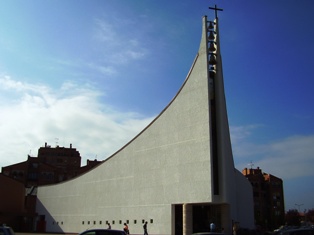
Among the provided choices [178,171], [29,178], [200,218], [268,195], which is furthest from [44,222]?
[268,195]

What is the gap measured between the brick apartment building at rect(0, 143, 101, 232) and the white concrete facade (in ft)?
43.0

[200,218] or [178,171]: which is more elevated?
[178,171]

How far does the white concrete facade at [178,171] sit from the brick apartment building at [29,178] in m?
13.1

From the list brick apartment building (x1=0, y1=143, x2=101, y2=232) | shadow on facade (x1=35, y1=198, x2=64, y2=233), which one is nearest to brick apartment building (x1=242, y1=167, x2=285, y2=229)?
brick apartment building (x1=0, y1=143, x2=101, y2=232)

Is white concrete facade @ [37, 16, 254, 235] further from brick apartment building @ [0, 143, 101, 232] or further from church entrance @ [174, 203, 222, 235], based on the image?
brick apartment building @ [0, 143, 101, 232]

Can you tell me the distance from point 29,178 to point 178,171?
53.4 metres

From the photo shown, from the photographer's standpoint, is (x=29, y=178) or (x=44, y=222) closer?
(x=44, y=222)

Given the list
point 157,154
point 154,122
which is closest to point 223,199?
point 157,154

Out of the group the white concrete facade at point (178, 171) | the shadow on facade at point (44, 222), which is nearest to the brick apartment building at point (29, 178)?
the shadow on facade at point (44, 222)

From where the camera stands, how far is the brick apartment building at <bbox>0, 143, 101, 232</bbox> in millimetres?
48231

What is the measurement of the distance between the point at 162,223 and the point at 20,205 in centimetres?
2898

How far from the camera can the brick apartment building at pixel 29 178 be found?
4823 cm

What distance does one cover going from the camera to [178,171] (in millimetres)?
31234

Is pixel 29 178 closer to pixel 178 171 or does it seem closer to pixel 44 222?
pixel 44 222
